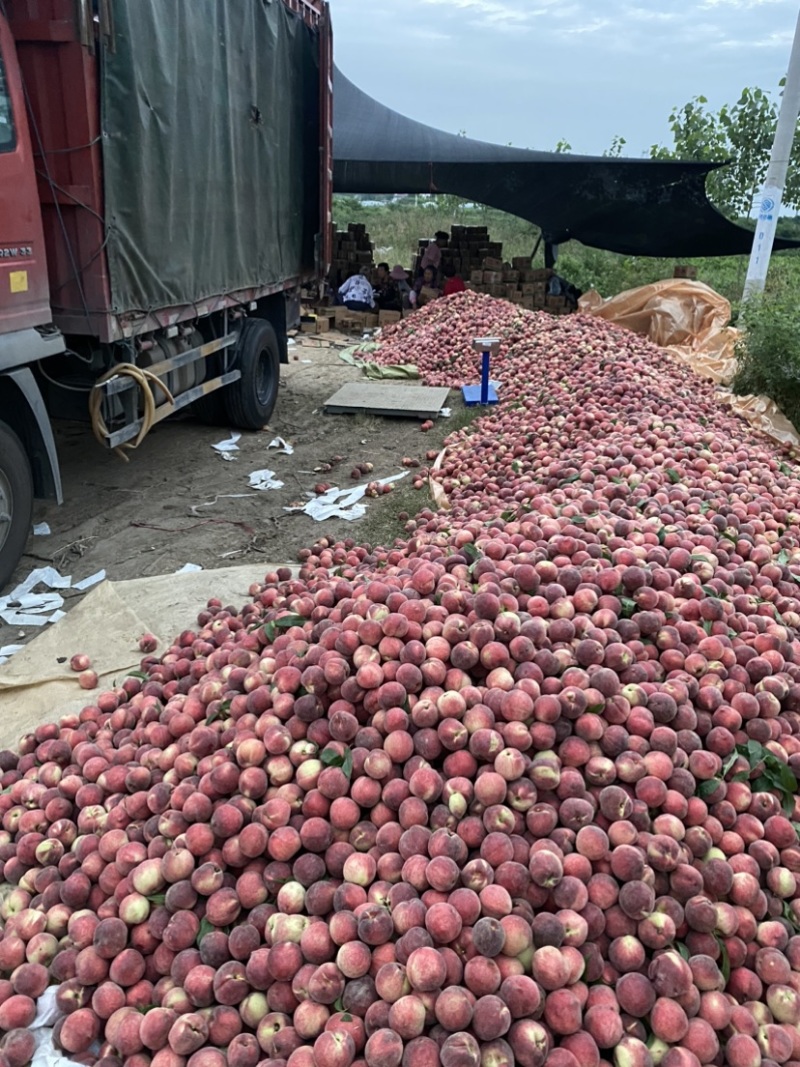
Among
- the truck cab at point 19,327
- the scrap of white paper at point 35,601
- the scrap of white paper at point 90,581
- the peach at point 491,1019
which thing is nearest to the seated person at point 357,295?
the truck cab at point 19,327

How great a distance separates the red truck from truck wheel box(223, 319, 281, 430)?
4 cm

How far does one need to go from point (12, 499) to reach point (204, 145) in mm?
3313

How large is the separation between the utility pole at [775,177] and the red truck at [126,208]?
23.4 feet

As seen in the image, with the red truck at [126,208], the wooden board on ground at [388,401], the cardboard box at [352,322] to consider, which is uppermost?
the red truck at [126,208]

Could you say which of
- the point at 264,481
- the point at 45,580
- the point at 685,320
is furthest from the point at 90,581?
the point at 685,320

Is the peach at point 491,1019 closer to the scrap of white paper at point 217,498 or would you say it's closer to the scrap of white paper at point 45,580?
the scrap of white paper at point 45,580

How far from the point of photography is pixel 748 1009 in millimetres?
1805

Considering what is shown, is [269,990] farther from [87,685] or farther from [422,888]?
[87,685]

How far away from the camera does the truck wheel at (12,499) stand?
438cm

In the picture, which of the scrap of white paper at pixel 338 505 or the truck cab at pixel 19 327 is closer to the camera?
the truck cab at pixel 19 327

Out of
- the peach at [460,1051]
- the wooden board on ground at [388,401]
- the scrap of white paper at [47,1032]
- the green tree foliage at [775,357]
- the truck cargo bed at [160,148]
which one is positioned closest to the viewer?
the peach at [460,1051]

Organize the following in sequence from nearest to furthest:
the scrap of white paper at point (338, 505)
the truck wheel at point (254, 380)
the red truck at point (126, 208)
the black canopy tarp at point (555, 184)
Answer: the red truck at point (126, 208) < the scrap of white paper at point (338, 505) < the truck wheel at point (254, 380) < the black canopy tarp at point (555, 184)

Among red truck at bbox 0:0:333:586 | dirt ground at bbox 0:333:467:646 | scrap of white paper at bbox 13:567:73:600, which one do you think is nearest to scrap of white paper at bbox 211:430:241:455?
dirt ground at bbox 0:333:467:646

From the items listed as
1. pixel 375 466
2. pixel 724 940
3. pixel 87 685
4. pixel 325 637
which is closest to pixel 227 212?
pixel 375 466
